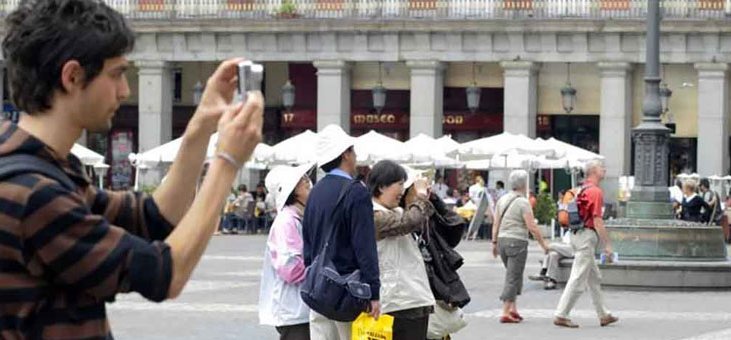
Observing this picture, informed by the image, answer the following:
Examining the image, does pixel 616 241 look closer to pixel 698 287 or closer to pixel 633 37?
pixel 698 287

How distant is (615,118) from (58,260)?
52.7m

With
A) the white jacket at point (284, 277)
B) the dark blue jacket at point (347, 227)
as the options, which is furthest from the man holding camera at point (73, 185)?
the white jacket at point (284, 277)

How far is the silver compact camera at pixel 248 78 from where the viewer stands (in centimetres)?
445

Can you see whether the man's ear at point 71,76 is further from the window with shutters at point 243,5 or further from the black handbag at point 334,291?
the window with shutters at point 243,5

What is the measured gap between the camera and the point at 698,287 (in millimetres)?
25844

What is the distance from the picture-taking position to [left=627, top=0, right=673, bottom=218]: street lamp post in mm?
27500

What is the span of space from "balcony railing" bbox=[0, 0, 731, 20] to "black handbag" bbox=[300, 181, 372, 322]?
4497 centimetres

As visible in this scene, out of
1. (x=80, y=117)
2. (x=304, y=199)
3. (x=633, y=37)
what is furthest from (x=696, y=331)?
(x=633, y=37)

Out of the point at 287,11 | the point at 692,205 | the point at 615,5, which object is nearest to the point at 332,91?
the point at 287,11

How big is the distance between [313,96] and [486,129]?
6.21 metres

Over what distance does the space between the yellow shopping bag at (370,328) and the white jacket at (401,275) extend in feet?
1.70

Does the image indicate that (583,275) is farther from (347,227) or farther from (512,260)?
(347,227)

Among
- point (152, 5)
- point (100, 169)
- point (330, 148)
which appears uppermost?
point (152, 5)

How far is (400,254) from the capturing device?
39.6 ft
